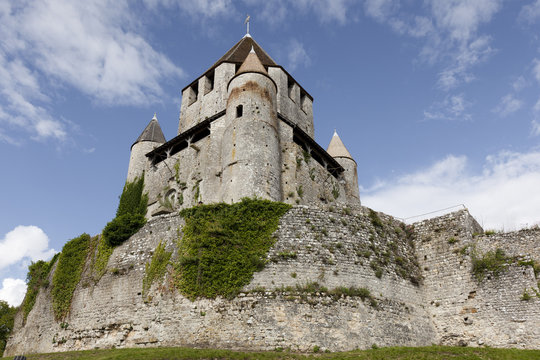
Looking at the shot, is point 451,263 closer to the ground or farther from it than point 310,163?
closer to the ground

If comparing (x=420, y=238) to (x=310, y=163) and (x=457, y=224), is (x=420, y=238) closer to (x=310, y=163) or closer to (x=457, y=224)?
(x=457, y=224)

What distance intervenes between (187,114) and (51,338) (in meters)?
19.0

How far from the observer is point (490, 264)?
17.8 meters

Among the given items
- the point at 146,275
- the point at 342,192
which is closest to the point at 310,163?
the point at 342,192

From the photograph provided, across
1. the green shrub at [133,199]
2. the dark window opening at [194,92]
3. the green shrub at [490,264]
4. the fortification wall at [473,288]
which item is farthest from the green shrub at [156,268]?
the dark window opening at [194,92]

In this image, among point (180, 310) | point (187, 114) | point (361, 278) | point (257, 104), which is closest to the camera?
point (180, 310)

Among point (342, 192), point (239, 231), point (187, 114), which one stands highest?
point (187, 114)

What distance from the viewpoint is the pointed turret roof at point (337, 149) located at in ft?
110

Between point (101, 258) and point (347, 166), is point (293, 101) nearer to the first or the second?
point (347, 166)

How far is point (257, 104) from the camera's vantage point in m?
25.2

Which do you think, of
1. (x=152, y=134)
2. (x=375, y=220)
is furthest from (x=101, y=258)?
(x=152, y=134)

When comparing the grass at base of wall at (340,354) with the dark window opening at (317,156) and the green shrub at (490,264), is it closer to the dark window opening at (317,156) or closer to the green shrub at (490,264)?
the green shrub at (490,264)

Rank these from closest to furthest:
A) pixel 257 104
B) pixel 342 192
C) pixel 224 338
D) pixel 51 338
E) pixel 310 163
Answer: pixel 224 338 → pixel 51 338 → pixel 257 104 → pixel 310 163 → pixel 342 192

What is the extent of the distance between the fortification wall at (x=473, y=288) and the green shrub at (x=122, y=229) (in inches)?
510
